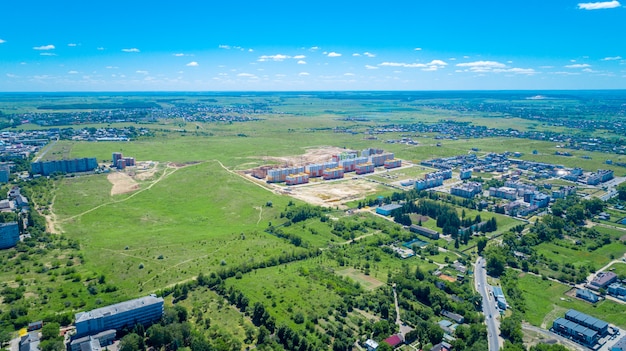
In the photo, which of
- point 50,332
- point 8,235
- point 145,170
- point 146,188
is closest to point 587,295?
point 50,332

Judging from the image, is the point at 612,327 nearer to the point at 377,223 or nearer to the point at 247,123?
the point at 377,223

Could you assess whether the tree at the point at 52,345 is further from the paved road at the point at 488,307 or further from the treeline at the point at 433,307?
the paved road at the point at 488,307

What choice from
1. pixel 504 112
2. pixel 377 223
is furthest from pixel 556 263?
pixel 504 112

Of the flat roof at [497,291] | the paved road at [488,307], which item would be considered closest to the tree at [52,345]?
the paved road at [488,307]

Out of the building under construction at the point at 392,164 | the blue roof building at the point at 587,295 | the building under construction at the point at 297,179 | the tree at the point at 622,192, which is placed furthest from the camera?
the building under construction at the point at 392,164

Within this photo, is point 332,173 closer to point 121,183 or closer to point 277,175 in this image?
point 277,175
